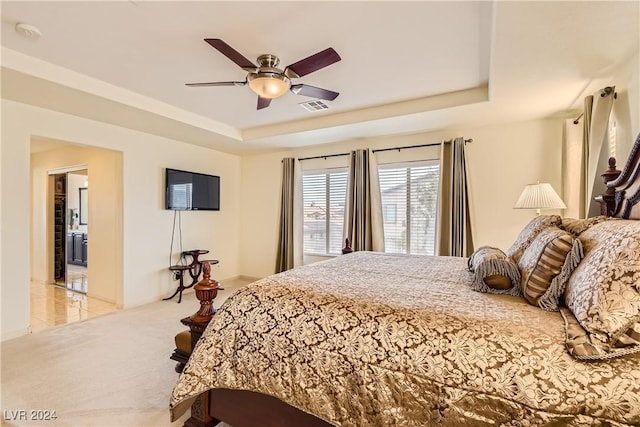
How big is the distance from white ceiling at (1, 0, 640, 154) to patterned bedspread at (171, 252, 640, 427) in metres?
1.77

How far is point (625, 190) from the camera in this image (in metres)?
2.02

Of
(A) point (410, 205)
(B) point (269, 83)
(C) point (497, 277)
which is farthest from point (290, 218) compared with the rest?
(C) point (497, 277)

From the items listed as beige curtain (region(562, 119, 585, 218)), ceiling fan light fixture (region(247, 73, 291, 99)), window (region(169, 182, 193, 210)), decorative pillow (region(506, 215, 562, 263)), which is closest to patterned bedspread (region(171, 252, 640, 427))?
decorative pillow (region(506, 215, 562, 263))

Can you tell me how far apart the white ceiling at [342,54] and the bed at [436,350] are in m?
0.96

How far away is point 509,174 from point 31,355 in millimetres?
5534

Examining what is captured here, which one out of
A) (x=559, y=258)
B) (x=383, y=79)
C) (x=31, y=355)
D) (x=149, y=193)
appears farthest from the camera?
(x=149, y=193)

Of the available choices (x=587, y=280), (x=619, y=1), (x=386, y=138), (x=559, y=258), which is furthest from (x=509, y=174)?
(x=587, y=280)

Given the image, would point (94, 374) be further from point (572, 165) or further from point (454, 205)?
point (572, 165)

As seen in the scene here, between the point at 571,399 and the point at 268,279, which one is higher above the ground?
the point at 268,279

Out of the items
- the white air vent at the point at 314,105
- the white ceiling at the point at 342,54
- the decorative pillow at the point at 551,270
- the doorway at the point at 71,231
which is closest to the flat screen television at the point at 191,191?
the white ceiling at the point at 342,54

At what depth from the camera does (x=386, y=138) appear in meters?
4.61

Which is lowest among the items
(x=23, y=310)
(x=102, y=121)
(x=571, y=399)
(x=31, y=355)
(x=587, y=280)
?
(x=31, y=355)

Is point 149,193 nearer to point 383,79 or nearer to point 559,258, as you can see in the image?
point 383,79

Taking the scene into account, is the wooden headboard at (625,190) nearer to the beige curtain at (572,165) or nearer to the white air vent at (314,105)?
the beige curtain at (572,165)
